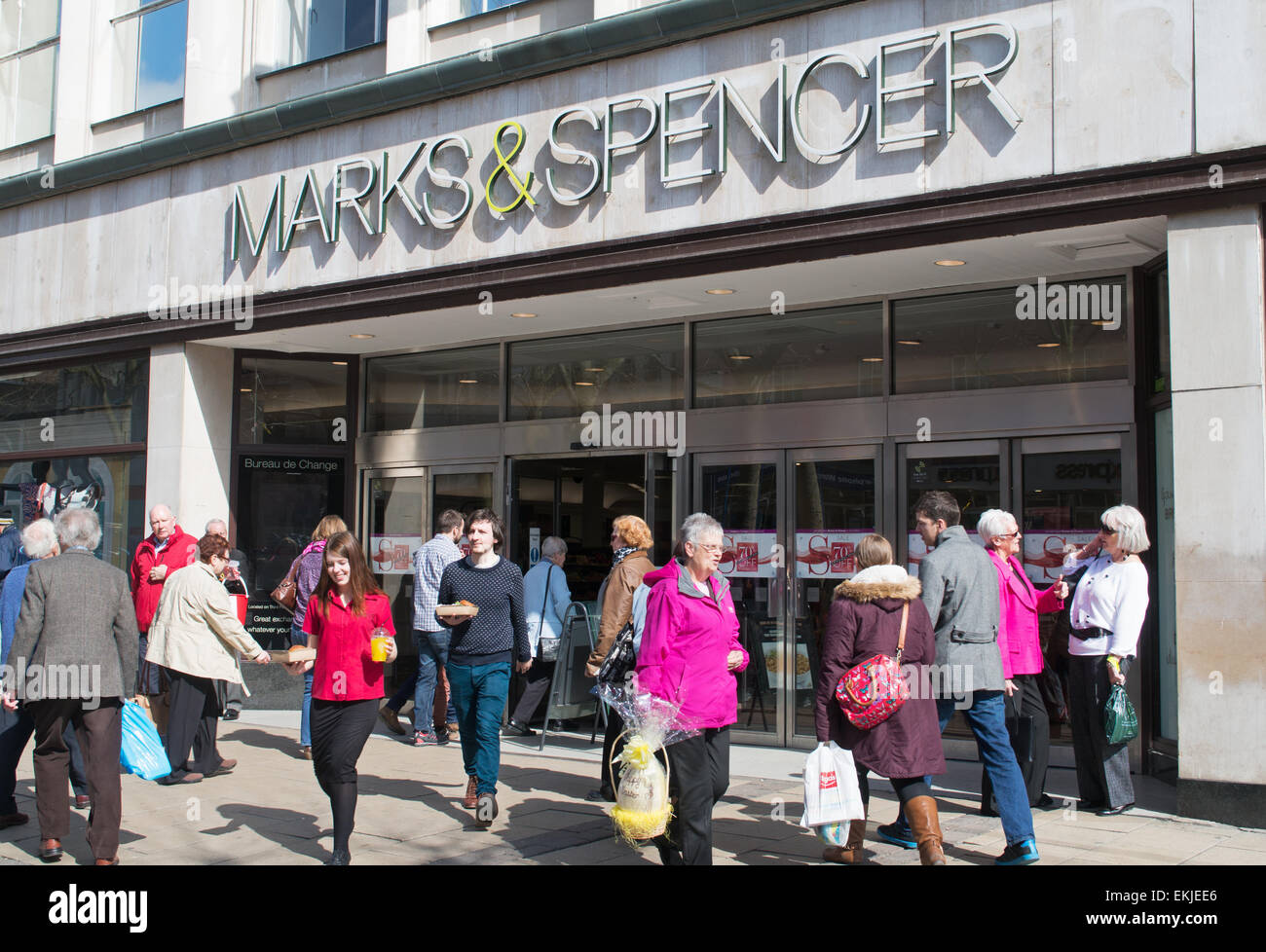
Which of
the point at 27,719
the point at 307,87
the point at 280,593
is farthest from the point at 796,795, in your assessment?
the point at 307,87

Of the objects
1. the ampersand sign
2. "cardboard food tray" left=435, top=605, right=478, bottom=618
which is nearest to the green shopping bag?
"cardboard food tray" left=435, top=605, right=478, bottom=618

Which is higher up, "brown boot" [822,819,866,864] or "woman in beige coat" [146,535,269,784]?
"woman in beige coat" [146,535,269,784]

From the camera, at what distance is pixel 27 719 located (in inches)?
279

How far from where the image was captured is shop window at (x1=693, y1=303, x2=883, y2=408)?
33.2 ft

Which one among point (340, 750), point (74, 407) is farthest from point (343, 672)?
point (74, 407)

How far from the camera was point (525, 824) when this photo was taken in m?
7.25

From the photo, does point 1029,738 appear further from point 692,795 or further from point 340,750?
point 340,750

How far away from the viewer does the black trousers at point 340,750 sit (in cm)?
612

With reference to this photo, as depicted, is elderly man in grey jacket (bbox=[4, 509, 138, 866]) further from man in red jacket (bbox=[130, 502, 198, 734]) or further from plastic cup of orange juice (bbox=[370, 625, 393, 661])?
man in red jacket (bbox=[130, 502, 198, 734])

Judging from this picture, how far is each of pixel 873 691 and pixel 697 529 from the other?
1114 millimetres

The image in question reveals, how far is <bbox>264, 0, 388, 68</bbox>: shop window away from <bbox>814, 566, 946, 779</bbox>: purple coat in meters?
8.43

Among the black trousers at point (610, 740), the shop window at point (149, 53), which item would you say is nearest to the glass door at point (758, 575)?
the black trousers at point (610, 740)

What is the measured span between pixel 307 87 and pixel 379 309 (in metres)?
2.71

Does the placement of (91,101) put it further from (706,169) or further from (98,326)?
(706,169)
